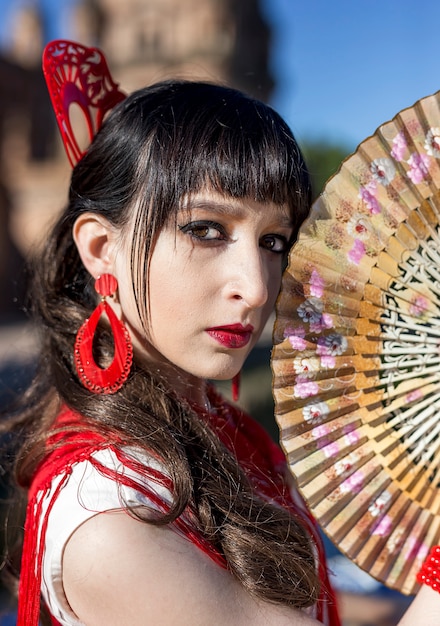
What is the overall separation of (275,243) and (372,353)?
286 mm

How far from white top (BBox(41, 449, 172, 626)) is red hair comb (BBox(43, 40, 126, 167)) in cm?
72

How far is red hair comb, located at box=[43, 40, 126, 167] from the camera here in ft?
4.76

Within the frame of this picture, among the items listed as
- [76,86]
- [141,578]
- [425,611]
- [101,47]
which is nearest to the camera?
[141,578]

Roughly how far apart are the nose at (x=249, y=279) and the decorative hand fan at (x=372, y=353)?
0.04m

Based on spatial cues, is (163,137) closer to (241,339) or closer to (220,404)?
(241,339)

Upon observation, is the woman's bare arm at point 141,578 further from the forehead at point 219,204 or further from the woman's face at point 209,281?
the forehead at point 219,204

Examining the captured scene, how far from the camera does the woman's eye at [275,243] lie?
1.27 metres

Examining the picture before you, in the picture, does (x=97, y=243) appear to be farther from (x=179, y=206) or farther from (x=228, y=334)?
(x=228, y=334)

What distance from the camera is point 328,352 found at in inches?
46.1

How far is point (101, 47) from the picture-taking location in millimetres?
12938

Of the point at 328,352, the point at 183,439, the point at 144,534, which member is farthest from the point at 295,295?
the point at 144,534

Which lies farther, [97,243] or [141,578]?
[97,243]

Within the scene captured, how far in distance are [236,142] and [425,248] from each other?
1.23ft

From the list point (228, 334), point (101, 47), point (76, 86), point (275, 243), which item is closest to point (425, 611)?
point (228, 334)
